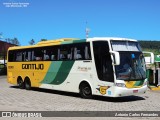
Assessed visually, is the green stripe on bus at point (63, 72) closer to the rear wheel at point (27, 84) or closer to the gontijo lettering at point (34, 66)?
the gontijo lettering at point (34, 66)

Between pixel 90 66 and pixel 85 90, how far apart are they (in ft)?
4.24

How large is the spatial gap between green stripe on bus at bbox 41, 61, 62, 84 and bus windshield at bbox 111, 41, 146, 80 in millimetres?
4388

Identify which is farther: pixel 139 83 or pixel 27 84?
pixel 27 84

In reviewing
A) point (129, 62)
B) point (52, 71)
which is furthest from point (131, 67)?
point (52, 71)

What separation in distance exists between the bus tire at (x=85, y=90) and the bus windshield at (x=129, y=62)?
2233 millimetres

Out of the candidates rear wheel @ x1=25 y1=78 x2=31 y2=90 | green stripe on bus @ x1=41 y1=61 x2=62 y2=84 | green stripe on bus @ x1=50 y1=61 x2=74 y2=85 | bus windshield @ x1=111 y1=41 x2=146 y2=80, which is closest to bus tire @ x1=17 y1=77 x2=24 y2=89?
rear wheel @ x1=25 y1=78 x2=31 y2=90

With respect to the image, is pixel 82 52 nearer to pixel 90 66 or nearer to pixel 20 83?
pixel 90 66

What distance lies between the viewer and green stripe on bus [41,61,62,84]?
1961 centimetres

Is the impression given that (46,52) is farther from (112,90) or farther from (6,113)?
(6,113)

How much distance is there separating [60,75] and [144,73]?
500cm

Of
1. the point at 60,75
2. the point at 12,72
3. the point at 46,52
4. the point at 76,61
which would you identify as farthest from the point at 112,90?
the point at 12,72

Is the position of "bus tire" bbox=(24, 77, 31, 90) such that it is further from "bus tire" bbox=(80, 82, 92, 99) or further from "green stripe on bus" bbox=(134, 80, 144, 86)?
"green stripe on bus" bbox=(134, 80, 144, 86)

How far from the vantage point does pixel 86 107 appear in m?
13.8

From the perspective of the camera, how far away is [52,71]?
20141 millimetres
